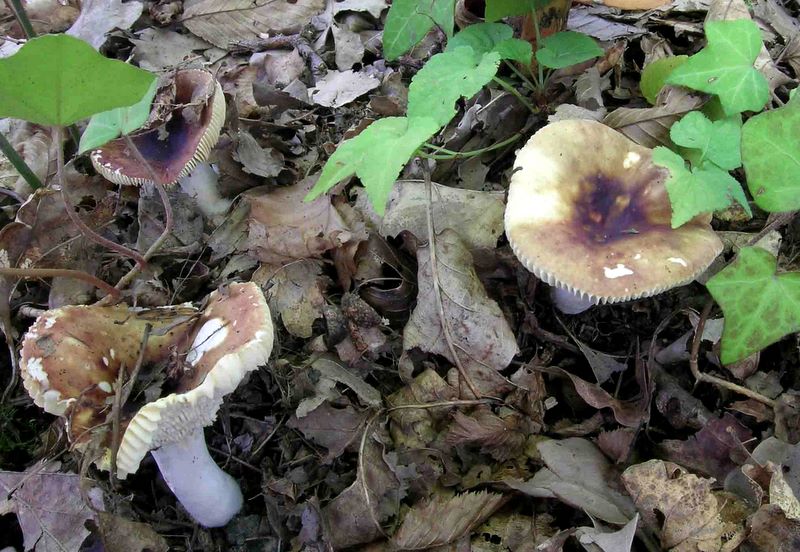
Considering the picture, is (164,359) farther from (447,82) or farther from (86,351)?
(447,82)

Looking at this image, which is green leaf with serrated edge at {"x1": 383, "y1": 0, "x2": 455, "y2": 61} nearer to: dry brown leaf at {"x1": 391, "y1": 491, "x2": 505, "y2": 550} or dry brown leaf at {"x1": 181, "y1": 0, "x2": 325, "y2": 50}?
dry brown leaf at {"x1": 181, "y1": 0, "x2": 325, "y2": 50}

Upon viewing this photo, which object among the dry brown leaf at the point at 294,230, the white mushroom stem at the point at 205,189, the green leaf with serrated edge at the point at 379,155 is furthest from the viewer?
the white mushroom stem at the point at 205,189

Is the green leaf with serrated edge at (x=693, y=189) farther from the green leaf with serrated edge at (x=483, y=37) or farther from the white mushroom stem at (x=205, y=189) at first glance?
the white mushroom stem at (x=205, y=189)

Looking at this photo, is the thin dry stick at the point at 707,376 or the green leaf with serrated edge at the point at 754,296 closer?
the green leaf with serrated edge at the point at 754,296

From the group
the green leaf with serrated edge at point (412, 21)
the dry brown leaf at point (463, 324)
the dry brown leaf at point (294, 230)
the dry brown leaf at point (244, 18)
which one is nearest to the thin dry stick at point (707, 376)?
the dry brown leaf at point (463, 324)

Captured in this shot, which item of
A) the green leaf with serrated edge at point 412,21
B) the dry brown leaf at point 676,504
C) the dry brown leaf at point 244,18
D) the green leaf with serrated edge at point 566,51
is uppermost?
the green leaf with serrated edge at point 412,21

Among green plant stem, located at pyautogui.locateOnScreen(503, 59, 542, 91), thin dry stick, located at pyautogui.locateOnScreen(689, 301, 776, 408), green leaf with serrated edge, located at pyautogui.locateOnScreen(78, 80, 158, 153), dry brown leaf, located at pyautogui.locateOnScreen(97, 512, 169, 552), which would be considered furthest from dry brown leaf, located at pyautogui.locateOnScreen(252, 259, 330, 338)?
thin dry stick, located at pyautogui.locateOnScreen(689, 301, 776, 408)

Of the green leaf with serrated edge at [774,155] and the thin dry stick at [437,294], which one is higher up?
the green leaf with serrated edge at [774,155]
